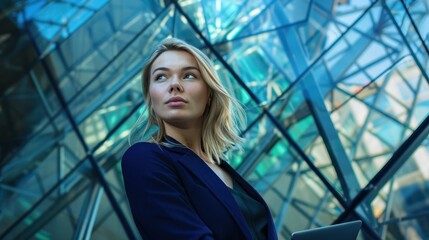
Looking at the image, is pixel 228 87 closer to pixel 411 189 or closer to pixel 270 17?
pixel 270 17

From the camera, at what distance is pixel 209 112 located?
213 cm

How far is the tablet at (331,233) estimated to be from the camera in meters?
1.79

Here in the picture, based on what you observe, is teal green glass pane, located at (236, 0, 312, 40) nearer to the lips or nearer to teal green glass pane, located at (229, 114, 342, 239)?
teal green glass pane, located at (229, 114, 342, 239)

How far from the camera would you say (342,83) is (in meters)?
7.58

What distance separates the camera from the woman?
159cm

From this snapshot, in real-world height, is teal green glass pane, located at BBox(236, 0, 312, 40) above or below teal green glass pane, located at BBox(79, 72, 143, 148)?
above

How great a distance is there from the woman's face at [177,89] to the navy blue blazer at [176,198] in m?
0.18

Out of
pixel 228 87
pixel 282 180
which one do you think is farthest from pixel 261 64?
pixel 282 180

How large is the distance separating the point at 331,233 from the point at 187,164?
0.63 metres

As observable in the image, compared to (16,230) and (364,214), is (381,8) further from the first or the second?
(16,230)

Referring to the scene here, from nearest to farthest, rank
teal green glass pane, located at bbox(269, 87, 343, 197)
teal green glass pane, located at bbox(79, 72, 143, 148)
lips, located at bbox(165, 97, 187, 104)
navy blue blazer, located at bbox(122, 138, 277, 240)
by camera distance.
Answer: navy blue blazer, located at bbox(122, 138, 277, 240) → lips, located at bbox(165, 97, 187, 104) → teal green glass pane, located at bbox(269, 87, 343, 197) → teal green glass pane, located at bbox(79, 72, 143, 148)

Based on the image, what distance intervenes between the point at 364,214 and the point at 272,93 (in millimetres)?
2589

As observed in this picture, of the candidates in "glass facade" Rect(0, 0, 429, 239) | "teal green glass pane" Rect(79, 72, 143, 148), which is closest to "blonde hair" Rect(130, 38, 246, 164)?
"glass facade" Rect(0, 0, 429, 239)

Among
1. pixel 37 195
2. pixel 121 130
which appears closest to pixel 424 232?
pixel 121 130
